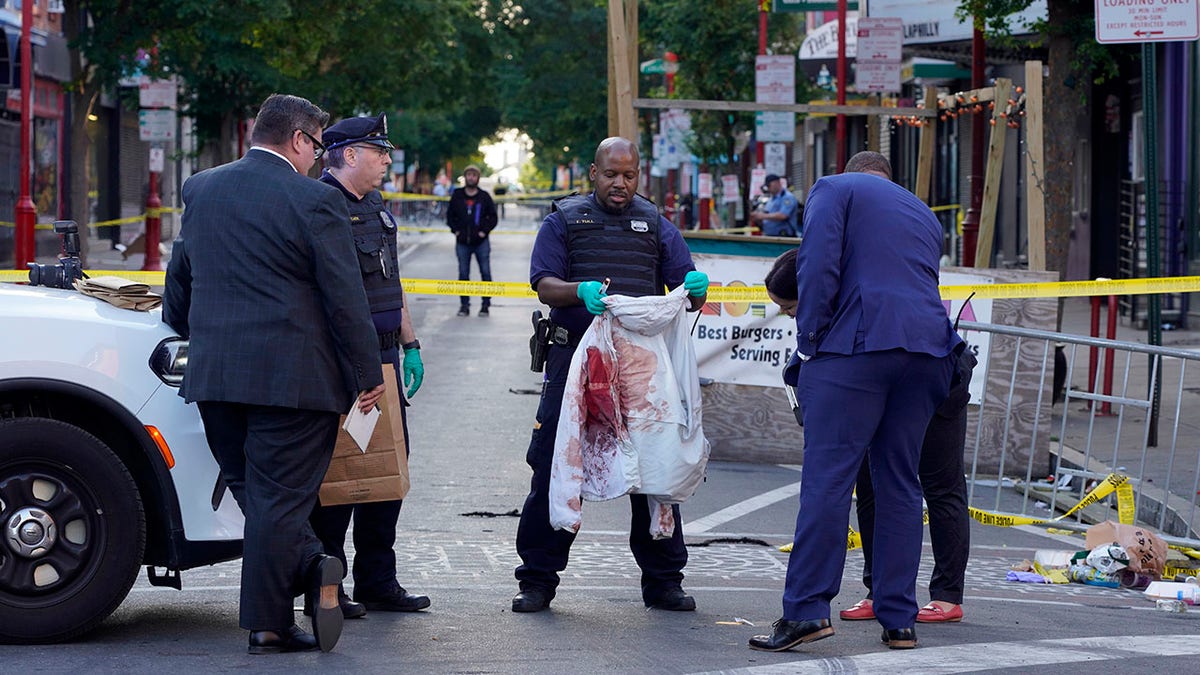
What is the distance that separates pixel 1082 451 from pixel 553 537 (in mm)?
5500

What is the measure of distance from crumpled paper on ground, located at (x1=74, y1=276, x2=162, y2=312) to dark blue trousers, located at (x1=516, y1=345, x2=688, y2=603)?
1511 mm

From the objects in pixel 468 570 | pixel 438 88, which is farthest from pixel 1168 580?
pixel 438 88

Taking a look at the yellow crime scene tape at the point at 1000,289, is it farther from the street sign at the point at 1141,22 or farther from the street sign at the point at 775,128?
the street sign at the point at 775,128

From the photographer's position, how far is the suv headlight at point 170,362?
223 inches

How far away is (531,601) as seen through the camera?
21.2 feet

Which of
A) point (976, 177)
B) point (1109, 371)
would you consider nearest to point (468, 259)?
point (976, 177)

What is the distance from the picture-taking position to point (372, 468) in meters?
5.97

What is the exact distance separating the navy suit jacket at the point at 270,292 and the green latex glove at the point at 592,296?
3.47 ft

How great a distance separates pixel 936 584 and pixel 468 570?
6.75ft

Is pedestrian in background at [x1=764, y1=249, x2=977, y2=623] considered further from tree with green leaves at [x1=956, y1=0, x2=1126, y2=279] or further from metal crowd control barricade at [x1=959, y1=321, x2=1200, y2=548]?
tree with green leaves at [x1=956, y1=0, x2=1126, y2=279]

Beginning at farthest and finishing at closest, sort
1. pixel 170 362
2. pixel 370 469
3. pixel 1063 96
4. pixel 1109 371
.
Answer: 1. pixel 1063 96
2. pixel 1109 371
3. pixel 370 469
4. pixel 170 362

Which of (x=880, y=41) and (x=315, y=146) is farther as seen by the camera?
(x=880, y=41)

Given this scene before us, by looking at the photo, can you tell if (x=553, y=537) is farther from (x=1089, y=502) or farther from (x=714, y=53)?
(x=714, y=53)

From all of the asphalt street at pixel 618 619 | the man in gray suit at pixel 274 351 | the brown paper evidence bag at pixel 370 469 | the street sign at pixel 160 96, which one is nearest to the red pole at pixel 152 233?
the street sign at pixel 160 96
